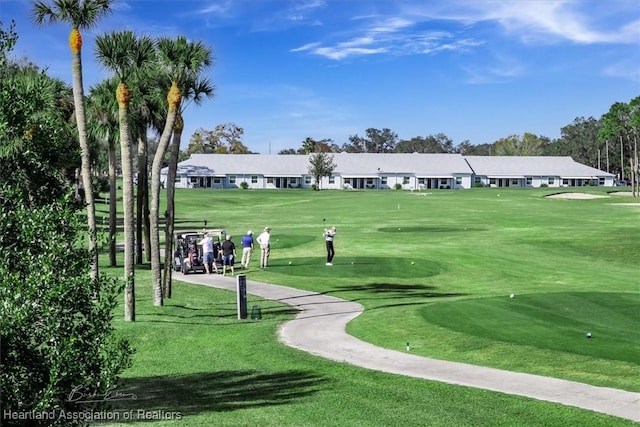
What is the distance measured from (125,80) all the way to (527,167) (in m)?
135

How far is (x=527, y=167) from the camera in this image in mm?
148875

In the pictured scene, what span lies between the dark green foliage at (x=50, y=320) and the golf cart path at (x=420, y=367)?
7691mm

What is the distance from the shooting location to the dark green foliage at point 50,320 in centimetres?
809

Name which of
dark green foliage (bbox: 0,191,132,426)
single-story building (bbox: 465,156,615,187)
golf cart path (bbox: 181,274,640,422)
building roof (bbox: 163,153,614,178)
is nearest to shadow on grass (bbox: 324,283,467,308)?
golf cart path (bbox: 181,274,640,422)

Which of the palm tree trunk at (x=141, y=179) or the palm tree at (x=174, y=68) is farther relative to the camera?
the palm tree trunk at (x=141, y=179)

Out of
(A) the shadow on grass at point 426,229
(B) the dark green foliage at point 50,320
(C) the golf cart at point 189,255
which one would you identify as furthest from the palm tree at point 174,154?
(A) the shadow on grass at point 426,229

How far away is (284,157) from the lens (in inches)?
5758

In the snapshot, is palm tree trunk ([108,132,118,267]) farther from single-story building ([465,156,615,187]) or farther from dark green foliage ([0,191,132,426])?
single-story building ([465,156,615,187])

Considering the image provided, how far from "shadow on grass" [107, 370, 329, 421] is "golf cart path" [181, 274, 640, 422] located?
2.11 meters

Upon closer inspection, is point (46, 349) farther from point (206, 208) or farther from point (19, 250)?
point (206, 208)

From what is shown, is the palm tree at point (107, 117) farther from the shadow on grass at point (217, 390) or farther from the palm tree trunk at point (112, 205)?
the shadow on grass at point (217, 390)

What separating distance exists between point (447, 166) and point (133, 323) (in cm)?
12719

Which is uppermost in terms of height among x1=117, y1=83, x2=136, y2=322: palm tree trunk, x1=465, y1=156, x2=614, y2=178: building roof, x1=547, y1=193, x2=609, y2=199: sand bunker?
x1=465, y1=156, x2=614, y2=178: building roof

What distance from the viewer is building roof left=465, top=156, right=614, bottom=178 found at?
146m
